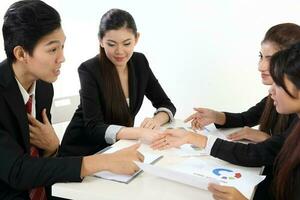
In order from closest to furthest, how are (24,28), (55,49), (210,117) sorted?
(24,28) < (55,49) < (210,117)

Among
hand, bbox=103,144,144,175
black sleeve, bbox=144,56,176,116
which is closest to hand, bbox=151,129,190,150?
hand, bbox=103,144,144,175

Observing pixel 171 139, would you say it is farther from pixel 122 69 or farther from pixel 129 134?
pixel 122 69

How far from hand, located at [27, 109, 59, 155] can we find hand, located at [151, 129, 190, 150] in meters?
0.43

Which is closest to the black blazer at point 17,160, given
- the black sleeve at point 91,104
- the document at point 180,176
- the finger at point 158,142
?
the document at point 180,176

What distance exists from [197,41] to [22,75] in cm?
171

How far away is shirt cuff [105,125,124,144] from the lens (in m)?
1.65

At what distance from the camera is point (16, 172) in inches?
44.9

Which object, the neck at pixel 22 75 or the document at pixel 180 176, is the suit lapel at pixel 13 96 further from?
the document at pixel 180 176

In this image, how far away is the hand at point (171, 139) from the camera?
1.42 m

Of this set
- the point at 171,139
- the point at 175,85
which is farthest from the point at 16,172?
the point at 175,85

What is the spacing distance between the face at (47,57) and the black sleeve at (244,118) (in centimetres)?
90

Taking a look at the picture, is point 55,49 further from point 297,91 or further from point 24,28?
point 297,91

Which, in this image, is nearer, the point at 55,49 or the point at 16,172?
the point at 16,172

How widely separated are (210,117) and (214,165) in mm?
558
